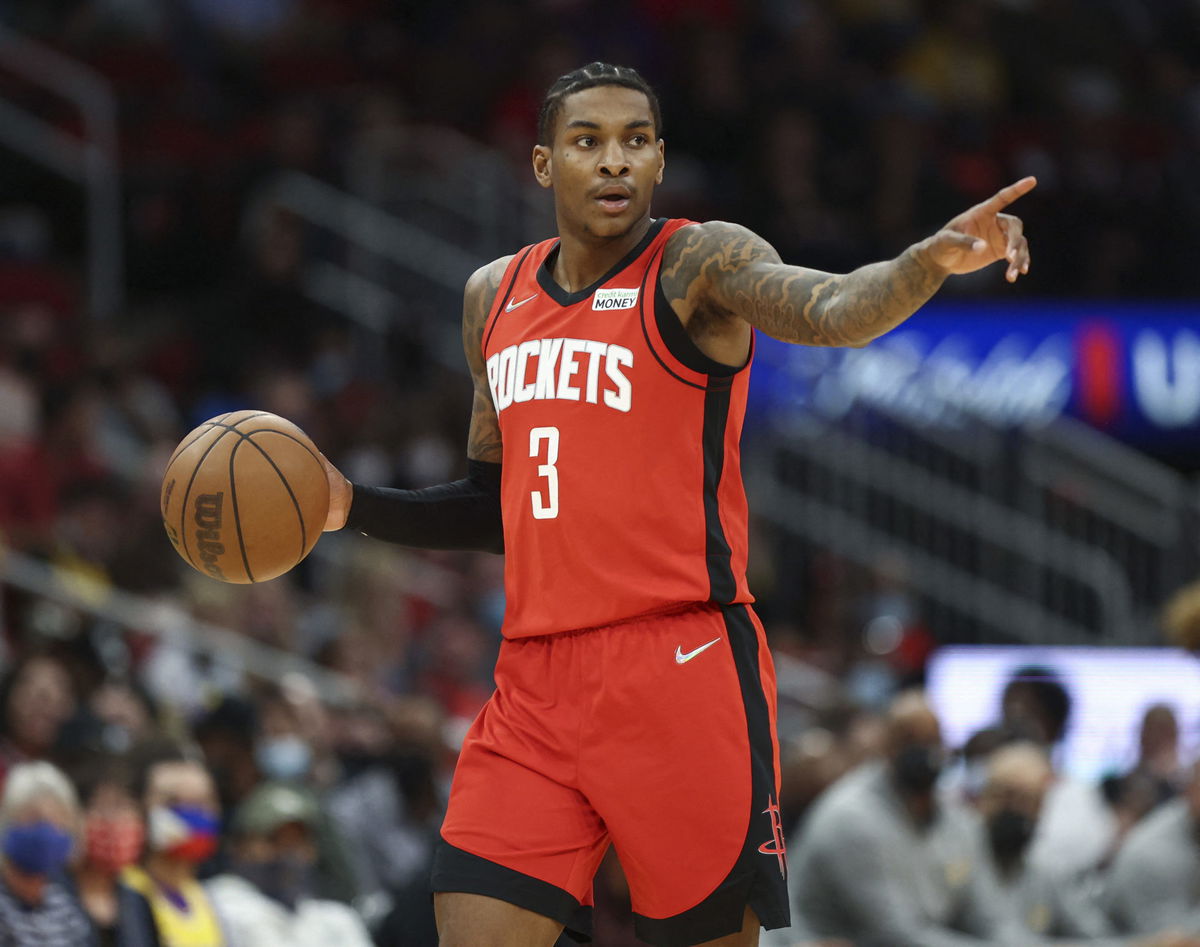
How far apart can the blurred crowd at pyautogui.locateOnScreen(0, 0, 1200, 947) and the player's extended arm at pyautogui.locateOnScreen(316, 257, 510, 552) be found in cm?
219

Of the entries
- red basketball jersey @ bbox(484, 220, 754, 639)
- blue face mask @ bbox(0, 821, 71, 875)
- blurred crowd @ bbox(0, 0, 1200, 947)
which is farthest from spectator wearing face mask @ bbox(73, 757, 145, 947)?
red basketball jersey @ bbox(484, 220, 754, 639)

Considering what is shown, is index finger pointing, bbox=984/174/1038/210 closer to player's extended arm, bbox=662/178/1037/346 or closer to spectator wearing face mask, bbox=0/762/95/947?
player's extended arm, bbox=662/178/1037/346

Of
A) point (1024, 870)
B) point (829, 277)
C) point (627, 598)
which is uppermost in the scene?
point (829, 277)

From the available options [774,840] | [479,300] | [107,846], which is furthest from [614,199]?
[107,846]

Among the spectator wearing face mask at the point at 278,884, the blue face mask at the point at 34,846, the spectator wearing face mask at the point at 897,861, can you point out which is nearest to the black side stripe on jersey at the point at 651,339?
the blue face mask at the point at 34,846

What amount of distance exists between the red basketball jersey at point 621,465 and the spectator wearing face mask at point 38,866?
252 cm

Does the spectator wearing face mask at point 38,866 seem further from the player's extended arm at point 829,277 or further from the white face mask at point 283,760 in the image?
the player's extended arm at point 829,277

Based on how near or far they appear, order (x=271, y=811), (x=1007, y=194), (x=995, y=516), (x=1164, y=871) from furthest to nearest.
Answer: (x=995, y=516) → (x=1164, y=871) → (x=271, y=811) → (x=1007, y=194)

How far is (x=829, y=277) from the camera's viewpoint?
3.86 metres

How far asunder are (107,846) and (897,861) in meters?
3.09

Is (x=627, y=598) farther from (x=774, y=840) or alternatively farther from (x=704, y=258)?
(x=704, y=258)

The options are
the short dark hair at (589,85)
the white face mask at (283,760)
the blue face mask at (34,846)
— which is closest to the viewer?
the short dark hair at (589,85)

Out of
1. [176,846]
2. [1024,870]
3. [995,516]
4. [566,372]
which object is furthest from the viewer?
[995,516]

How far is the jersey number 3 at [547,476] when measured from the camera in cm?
418
